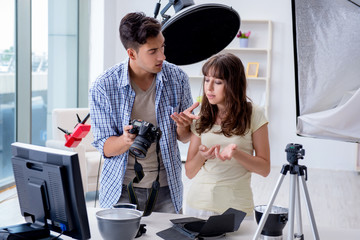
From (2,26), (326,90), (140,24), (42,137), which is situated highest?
(2,26)

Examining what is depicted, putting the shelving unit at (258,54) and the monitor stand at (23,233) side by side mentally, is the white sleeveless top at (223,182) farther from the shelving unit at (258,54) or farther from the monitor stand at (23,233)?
the shelving unit at (258,54)

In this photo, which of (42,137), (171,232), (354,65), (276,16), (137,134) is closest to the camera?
(354,65)

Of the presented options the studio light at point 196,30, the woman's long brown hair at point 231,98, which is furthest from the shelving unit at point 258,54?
the studio light at point 196,30

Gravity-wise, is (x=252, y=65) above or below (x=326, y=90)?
above

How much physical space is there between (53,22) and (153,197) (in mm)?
4145

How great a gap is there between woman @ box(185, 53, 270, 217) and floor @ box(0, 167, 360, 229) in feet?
4.99

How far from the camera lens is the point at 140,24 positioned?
6.43 ft

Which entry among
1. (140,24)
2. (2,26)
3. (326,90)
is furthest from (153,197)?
(2,26)

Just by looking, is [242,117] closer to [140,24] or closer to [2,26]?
[140,24]

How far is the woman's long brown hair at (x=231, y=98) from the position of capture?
2.05m

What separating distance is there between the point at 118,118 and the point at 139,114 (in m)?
0.09

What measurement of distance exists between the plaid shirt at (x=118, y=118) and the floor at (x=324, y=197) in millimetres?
1633

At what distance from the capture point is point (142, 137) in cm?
A: 179

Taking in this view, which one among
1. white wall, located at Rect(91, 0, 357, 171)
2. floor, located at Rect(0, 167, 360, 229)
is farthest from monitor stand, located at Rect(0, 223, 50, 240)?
white wall, located at Rect(91, 0, 357, 171)
